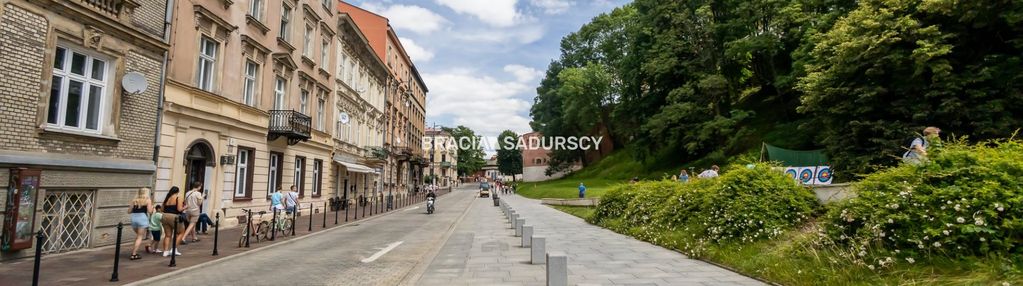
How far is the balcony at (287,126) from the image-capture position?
1986 cm

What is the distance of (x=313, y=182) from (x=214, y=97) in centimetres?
936

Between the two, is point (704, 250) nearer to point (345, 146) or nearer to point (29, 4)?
point (29, 4)

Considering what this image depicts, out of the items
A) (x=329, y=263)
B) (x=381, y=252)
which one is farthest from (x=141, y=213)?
→ (x=381, y=252)

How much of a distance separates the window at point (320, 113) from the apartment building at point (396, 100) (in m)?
9.08

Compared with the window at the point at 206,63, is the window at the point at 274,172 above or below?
below

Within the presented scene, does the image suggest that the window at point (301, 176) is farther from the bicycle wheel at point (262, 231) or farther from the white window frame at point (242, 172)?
the bicycle wheel at point (262, 231)

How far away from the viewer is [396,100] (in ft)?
150

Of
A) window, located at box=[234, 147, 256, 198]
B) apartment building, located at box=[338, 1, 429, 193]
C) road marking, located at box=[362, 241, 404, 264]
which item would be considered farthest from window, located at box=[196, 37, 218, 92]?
apartment building, located at box=[338, 1, 429, 193]

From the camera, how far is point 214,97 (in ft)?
52.5

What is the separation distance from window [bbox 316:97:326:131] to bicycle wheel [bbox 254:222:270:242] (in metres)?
11.8

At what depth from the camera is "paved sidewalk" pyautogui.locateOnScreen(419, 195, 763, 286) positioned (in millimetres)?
7262

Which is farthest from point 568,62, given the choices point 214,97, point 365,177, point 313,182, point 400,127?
point 214,97

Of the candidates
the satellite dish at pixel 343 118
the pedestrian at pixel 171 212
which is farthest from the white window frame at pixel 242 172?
the satellite dish at pixel 343 118

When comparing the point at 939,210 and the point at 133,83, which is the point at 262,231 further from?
the point at 939,210
